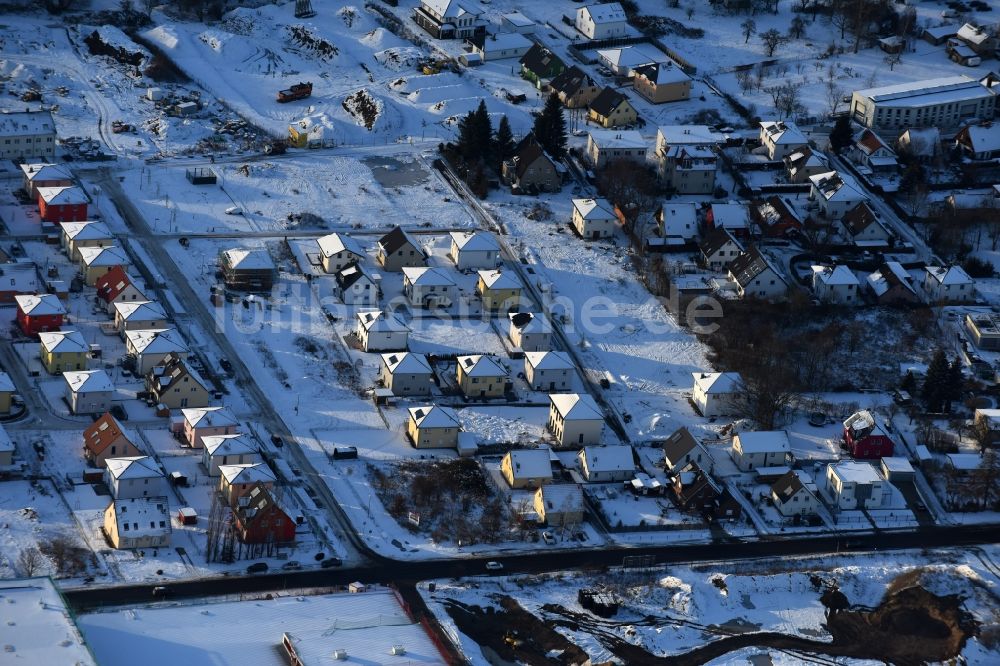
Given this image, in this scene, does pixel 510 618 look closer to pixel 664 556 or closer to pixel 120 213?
pixel 664 556

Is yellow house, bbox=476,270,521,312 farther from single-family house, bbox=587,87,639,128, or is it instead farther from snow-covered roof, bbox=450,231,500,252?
single-family house, bbox=587,87,639,128

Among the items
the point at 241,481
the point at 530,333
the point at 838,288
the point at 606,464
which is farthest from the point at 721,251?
the point at 241,481

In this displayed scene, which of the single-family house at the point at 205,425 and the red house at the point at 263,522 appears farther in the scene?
the single-family house at the point at 205,425

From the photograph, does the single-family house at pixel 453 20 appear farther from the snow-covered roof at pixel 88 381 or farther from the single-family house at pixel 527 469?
the single-family house at pixel 527 469

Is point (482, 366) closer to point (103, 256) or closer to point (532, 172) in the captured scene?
point (103, 256)

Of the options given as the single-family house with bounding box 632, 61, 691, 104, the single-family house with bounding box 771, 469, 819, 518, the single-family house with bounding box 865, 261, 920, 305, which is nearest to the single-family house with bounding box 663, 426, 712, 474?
the single-family house with bounding box 771, 469, 819, 518

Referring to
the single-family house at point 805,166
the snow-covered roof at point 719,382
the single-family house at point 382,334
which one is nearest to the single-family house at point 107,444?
the single-family house at point 382,334
